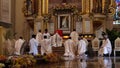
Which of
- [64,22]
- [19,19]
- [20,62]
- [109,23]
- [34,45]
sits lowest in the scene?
[34,45]

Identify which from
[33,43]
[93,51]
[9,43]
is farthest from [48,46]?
[93,51]

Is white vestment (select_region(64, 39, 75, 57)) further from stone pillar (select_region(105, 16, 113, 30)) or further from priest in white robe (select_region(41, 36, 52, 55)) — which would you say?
stone pillar (select_region(105, 16, 113, 30))

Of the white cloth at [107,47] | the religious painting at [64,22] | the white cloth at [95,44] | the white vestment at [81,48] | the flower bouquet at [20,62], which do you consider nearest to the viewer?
the flower bouquet at [20,62]

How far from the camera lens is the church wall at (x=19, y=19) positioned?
86.9ft

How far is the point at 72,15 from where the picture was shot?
83.0 feet

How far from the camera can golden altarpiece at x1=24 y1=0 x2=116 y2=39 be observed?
2481cm

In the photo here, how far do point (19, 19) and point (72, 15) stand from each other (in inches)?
181

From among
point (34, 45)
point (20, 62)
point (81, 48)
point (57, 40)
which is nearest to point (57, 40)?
point (57, 40)

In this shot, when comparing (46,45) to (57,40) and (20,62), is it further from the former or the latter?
(20,62)

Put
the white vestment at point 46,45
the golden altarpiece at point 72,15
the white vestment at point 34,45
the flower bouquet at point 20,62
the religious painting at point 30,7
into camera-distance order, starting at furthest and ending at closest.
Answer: the religious painting at point 30,7 < the golden altarpiece at point 72,15 < the white vestment at point 34,45 < the white vestment at point 46,45 < the flower bouquet at point 20,62

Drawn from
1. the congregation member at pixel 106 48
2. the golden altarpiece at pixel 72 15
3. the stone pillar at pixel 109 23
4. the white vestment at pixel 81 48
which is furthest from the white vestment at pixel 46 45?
the stone pillar at pixel 109 23

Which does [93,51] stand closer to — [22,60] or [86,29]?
[86,29]

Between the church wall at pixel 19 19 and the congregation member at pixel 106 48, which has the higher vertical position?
the church wall at pixel 19 19

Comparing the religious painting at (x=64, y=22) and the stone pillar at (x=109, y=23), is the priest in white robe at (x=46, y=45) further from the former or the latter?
the stone pillar at (x=109, y=23)
